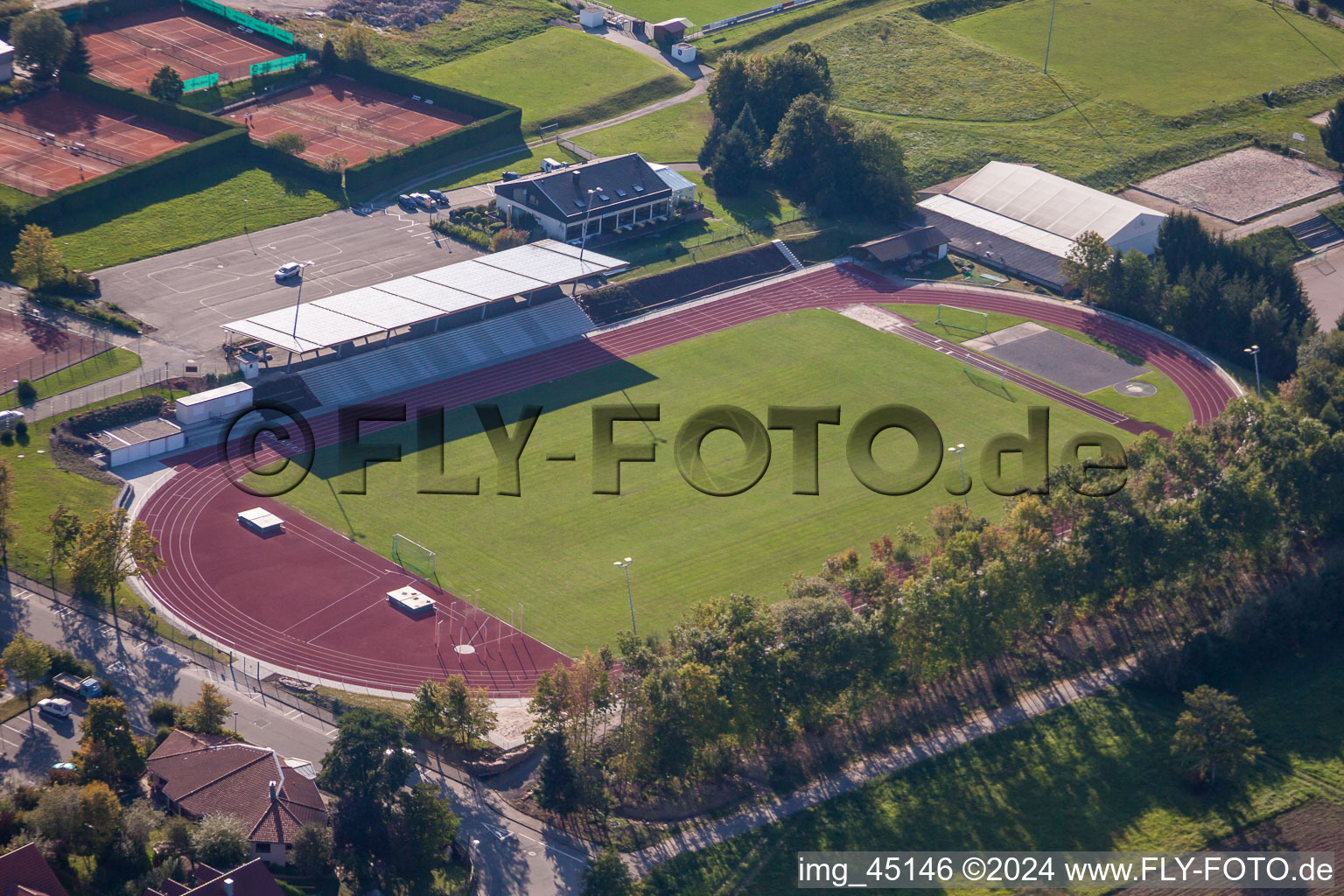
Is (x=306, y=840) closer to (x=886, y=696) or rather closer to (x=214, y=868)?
(x=214, y=868)

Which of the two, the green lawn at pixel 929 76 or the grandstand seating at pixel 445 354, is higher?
the green lawn at pixel 929 76

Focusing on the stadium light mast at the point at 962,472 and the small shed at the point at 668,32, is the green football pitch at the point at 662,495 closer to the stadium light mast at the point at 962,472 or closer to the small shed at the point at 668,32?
the stadium light mast at the point at 962,472

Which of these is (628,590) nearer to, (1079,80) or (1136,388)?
(1136,388)

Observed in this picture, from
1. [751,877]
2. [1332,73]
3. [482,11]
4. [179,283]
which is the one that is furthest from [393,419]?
[1332,73]

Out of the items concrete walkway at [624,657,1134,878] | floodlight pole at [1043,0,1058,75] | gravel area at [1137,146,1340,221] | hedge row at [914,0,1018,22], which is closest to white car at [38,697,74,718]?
concrete walkway at [624,657,1134,878]

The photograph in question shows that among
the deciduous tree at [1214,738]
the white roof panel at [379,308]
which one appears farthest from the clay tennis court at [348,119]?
the deciduous tree at [1214,738]

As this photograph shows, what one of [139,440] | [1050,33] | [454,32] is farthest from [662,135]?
[139,440]
